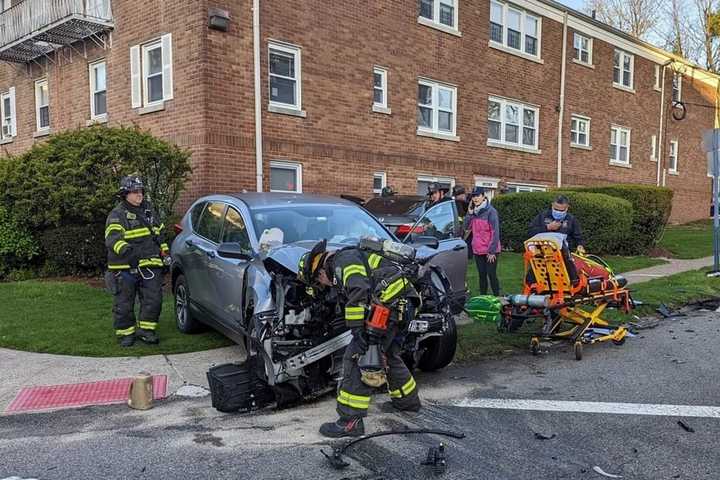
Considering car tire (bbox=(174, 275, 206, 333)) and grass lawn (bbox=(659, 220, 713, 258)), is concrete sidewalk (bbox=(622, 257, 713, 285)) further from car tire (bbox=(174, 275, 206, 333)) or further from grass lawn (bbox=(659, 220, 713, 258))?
car tire (bbox=(174, 275, 206, 333))

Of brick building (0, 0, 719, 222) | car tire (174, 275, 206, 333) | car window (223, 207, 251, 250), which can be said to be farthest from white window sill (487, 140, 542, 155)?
car window (223, 207, 251, 250)

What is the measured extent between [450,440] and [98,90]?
14.3 m

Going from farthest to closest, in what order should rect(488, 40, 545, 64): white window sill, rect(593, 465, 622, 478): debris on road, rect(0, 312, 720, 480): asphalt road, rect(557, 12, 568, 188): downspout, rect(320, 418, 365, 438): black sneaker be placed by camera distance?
rect(557, 12, 568, 188): downspout < rect(488, 40, 545, 64): white window sill < rect(320, 418, 365, 438): black sneaker < rect(0, 312, 720, 480): asphalt road < rect(593, 465, 622, 478): debris on road

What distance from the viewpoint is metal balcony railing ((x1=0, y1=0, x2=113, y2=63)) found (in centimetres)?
1420

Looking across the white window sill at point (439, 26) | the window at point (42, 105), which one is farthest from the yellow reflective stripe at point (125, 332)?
the window at point (42, 105)

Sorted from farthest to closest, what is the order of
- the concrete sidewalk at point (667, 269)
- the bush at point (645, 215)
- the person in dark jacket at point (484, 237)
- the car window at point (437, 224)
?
the bush at point (645, 215)
the concrete sidewalk at point (667, 269)
the person in dark jacket at point (484, 237)
the car window at point (437, 224)

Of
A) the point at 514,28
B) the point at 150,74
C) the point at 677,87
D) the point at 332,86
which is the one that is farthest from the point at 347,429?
the point at 677,87

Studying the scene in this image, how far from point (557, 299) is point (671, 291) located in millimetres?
3960

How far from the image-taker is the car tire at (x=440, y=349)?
16.6 ft

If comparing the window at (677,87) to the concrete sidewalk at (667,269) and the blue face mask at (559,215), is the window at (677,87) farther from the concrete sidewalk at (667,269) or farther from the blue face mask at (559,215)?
the blue face mask at (559,215)

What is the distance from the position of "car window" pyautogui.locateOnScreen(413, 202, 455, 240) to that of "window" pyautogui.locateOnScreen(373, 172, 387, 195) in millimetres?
8635

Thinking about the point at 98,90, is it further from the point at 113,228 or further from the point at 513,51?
the point at 513,51

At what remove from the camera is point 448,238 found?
267 inches

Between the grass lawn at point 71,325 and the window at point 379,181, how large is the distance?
7733 millimetres
